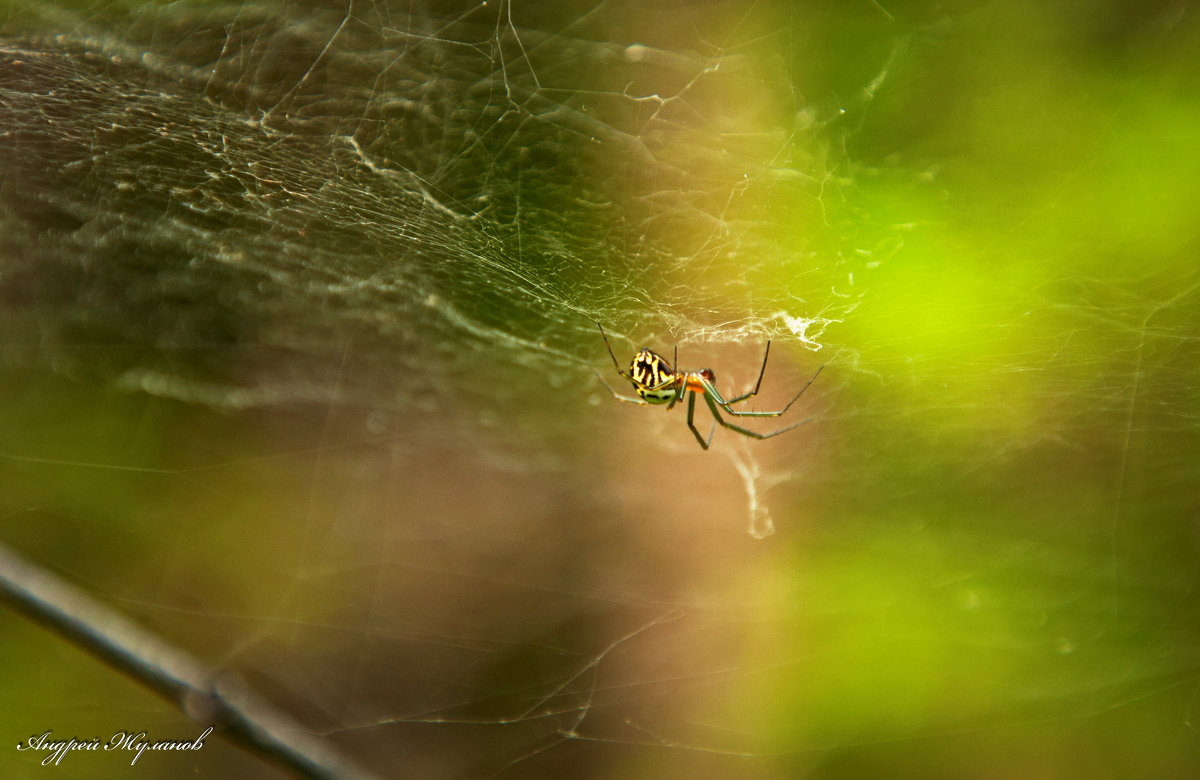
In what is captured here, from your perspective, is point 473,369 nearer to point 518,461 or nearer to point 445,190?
point 518,461

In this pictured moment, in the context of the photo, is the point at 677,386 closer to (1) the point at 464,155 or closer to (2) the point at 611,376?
(2) the point at 611,376

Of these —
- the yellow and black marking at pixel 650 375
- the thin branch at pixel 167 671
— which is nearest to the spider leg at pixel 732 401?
the yellow and black marking at pixel 650 375

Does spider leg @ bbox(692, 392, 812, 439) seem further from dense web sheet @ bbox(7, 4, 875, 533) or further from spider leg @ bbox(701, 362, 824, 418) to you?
dense web sheet @ bbox(7, 4, 875, 533)

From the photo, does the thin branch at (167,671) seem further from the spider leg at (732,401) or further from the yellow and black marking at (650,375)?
the spider leg at (732,401)

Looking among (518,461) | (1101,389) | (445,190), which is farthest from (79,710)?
(1101,389)

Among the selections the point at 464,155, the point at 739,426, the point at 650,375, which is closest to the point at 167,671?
the point at 464,155
